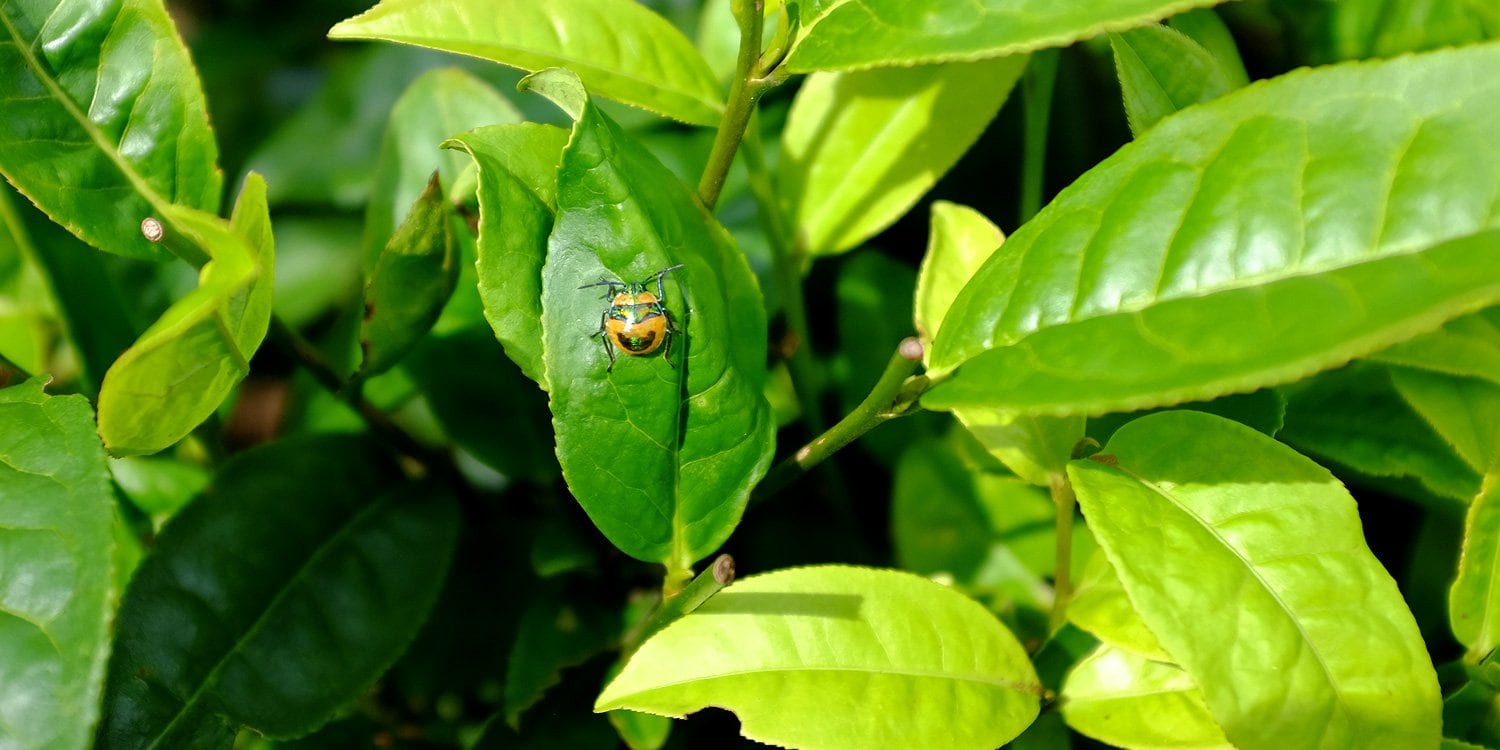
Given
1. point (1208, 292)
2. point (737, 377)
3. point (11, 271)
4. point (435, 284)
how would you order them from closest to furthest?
point (1208, 292), point (737, 377), point (435, 284), point (11, 271)

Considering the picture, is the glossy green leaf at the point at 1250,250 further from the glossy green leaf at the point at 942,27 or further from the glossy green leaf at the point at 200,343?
the glossy green leaf at the point at 200,343

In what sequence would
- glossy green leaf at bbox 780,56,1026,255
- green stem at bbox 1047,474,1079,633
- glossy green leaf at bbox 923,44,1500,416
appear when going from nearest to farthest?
glossy green leaf at bbox 923,44,1500,416, green stem at bbox 1047,474,1079,633, glossy green leaf at bbox 780,56,1026,255

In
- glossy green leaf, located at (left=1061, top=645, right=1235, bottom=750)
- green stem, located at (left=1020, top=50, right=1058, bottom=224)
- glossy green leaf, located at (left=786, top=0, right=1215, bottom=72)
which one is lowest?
glossy green leaf, located at (left=1061, top=645, right=1235, bottom=750)

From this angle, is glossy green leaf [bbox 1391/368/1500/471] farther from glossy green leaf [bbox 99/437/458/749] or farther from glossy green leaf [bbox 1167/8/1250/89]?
glossy green leaf [bbox 99/437/458/749]

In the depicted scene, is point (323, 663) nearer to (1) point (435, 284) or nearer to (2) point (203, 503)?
(2) point (203, 503)

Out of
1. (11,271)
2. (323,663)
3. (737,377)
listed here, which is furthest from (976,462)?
(11,271)

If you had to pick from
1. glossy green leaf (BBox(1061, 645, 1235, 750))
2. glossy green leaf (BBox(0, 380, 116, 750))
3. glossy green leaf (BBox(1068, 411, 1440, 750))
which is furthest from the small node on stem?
glossy green leaf (BBox(1061, 645, 1235, 750))
